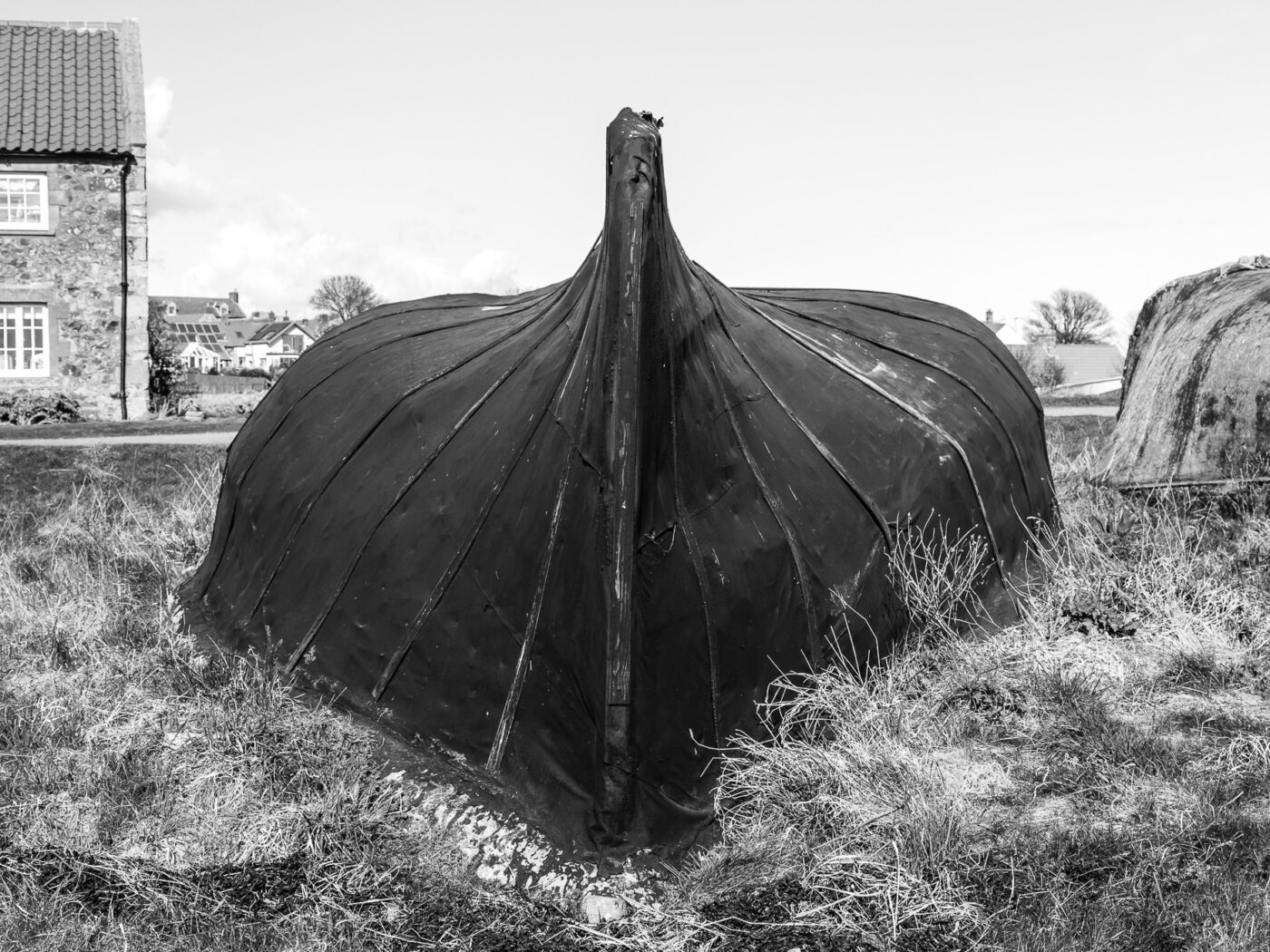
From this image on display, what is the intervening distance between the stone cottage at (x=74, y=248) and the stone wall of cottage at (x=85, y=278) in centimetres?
→ 2

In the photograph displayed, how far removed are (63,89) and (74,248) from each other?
12.6 feet

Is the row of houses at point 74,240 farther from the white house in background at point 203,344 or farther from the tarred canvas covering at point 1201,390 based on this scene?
the white house in background at point 203,344

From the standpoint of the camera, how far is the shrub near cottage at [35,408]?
23.2m

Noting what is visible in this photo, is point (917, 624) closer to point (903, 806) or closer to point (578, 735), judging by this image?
point (903, 806)

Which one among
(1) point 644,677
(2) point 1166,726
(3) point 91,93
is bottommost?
(2) point 1166,726

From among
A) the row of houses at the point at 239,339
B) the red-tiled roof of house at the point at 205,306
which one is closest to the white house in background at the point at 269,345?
the row of houses at the point at 239,339

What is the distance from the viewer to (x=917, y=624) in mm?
4980

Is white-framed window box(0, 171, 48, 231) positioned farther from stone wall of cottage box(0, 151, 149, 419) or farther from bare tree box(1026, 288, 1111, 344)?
bare tree box(1026, 288, 1111, 344)

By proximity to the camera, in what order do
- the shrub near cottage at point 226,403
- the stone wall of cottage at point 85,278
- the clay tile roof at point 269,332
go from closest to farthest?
the stone wall of cottage at point 85,278
the shrub near cottage at point 226,403
the clay tile roof at point 269,332

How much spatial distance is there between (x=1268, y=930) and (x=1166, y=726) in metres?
1.30

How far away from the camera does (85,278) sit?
2500cm

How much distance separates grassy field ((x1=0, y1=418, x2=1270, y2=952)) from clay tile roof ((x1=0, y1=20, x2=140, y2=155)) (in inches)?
871

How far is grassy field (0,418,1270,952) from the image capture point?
11.6 feet

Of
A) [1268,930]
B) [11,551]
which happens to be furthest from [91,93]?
[1268,930]
